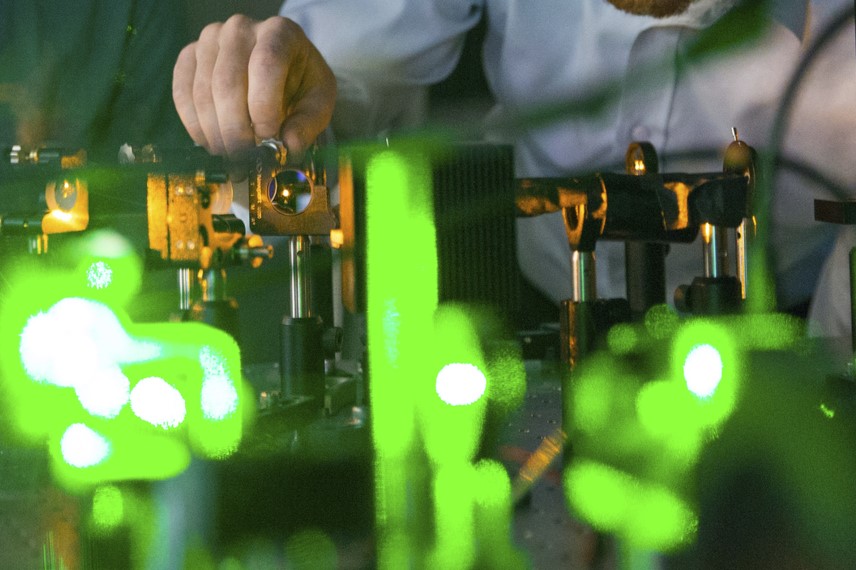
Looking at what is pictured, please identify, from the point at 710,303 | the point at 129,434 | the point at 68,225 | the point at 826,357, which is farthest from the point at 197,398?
the point at 826,357

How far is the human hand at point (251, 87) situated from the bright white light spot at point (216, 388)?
16 centimetres

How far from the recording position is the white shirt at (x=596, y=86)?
1229 millimetres

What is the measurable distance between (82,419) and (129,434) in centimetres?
8

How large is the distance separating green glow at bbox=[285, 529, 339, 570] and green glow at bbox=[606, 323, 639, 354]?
248mm

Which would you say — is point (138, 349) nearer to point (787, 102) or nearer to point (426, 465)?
point (426, 465)

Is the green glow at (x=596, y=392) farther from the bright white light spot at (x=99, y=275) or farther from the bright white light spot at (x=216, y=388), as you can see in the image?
the bright white light spot at (x=99, y=275)

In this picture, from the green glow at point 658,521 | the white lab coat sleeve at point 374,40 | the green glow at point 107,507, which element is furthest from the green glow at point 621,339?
the white lab coat sleeve at point 374,40

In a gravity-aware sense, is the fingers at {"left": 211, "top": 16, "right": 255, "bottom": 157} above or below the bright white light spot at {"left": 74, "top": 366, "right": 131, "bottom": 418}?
above

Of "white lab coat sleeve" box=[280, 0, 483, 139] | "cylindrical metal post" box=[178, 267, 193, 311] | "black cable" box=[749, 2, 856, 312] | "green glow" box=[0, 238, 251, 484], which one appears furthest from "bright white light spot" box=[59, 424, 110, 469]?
"black cable" box=[749, 2, 856, 312]

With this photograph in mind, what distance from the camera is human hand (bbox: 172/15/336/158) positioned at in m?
0.74

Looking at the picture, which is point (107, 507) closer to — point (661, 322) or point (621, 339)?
point (621, 339)

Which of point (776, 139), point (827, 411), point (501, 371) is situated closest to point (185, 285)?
point (501, 371)

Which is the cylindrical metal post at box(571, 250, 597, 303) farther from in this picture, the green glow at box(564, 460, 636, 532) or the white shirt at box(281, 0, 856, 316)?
the white shirt at box(281, 0, 856, 316)

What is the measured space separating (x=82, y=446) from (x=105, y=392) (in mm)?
52
